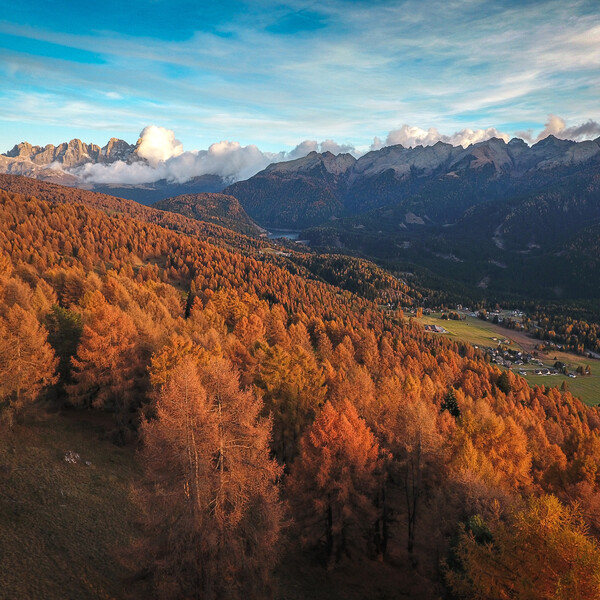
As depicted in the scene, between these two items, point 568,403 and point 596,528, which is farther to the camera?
point 568,403

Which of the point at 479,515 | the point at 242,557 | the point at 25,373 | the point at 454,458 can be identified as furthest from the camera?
the point at 25,373

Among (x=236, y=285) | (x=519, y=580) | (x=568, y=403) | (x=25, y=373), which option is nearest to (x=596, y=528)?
(x=519, y=580)

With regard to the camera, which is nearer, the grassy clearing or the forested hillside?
the forested hillside

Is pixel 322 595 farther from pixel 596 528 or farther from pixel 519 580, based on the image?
pixel 596 528

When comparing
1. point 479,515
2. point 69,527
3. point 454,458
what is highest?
point 479,515

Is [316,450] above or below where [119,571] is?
above

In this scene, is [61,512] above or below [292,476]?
below

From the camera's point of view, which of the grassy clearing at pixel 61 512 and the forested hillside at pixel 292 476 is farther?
the grassy clearing at pixel 61 512

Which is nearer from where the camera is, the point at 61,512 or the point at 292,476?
the point at 61,512
